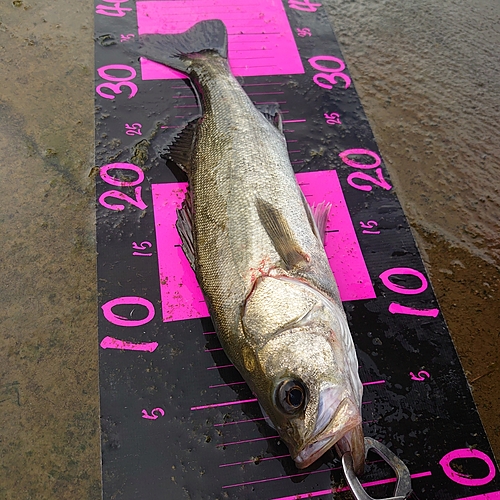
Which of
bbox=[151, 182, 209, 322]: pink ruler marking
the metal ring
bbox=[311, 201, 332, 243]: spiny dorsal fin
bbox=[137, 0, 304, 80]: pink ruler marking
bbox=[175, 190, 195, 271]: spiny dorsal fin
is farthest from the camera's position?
bbox=[137, 0, 304, 80]: pink ruler marking

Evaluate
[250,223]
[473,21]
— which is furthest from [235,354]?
[473,21]

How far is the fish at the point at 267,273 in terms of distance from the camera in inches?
88.8

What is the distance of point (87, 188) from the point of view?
3369 millimetres

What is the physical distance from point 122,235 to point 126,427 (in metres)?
1.19

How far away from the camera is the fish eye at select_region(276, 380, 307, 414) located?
224cm

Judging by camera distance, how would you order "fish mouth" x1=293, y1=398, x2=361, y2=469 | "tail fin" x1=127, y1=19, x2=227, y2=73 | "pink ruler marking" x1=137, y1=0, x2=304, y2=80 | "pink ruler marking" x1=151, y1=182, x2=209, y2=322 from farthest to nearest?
"pink ruler marking" x1=137, y1=0, x2=304, y2=80 → "tail fin" x1=127, y1=19, x2=227, y2=73 → "pink ruler marking" x1=151, y1=182, x2=209, y2=322 → "fish mouth" x1=293, y1=398, x2=361, y2=469

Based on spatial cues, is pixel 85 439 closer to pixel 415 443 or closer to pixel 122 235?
pixel 122 235

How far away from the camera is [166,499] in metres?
2.53

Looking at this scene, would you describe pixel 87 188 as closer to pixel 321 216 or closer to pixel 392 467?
pixel 321 216

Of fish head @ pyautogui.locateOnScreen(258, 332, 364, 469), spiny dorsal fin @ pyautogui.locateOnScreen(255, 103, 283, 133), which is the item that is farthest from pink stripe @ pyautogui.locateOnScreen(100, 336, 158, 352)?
spiny dorsal fin @ pyautogui.locateOnScreen(255, 103, 283, 133)

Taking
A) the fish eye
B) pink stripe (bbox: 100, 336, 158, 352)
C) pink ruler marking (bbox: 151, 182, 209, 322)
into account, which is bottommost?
pink stripe (bbox: 100, 336, 158, 352)

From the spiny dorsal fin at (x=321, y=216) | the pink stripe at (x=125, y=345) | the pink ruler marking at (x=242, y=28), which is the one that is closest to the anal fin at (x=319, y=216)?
the spiny dorsal fin at (x=321, y=216)

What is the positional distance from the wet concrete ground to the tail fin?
467 mm

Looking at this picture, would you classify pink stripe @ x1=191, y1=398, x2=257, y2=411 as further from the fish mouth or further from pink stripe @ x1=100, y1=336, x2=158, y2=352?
the fish mouth
